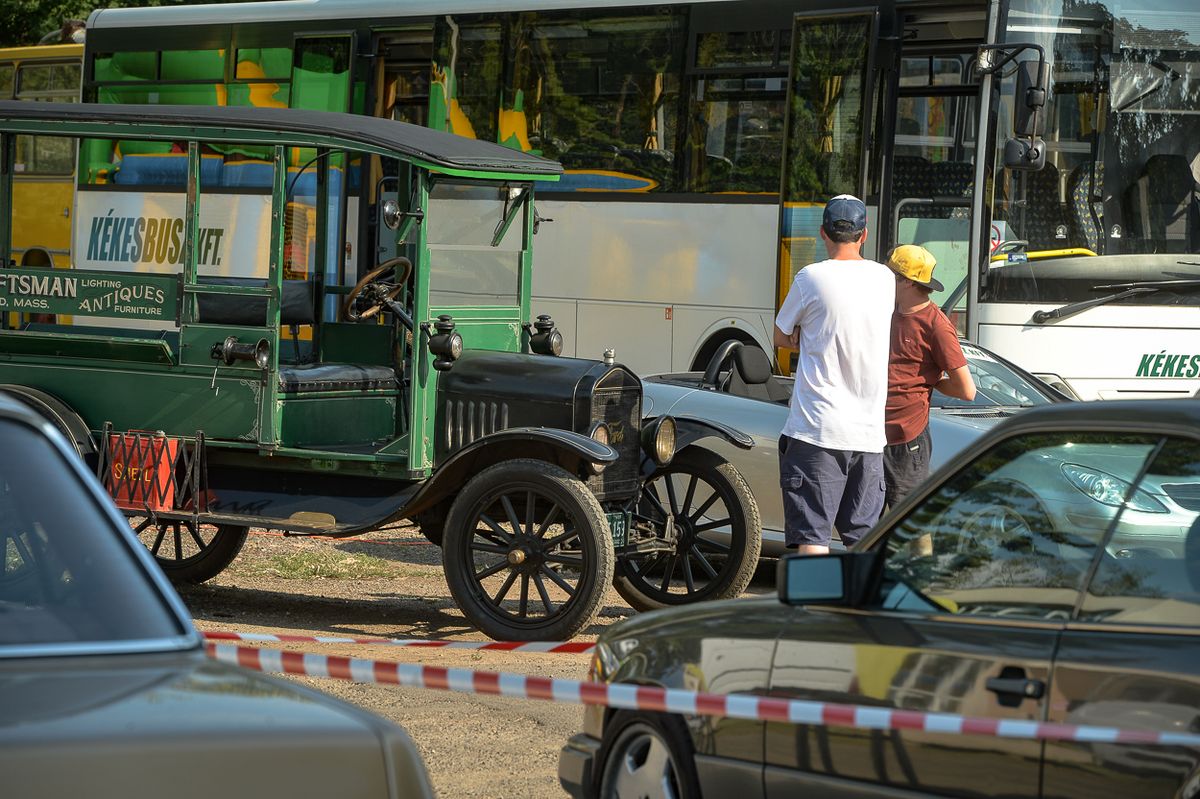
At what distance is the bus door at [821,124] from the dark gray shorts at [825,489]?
274 inches

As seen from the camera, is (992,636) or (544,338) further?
(544,338)

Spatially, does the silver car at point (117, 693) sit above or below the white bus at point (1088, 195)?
below

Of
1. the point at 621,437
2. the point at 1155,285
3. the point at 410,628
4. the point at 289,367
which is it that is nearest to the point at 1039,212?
the point at 1155,285

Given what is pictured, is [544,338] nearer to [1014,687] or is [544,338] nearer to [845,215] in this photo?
[845,215]

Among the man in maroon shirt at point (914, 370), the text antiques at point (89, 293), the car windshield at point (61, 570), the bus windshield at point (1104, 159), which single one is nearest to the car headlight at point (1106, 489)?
the car windshield at point (61, 570)

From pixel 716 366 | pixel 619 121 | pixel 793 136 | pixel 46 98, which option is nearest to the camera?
pixel 716 366

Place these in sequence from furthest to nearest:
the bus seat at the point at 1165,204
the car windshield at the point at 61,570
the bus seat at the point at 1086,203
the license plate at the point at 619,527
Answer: the bus seat at the point at 1086,203 < the bus seat at the point at 1165,204 < the license plate at the point at 619,527 < the car windshield at the point at 61,570

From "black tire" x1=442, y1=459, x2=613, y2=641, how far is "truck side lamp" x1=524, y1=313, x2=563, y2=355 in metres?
1.47

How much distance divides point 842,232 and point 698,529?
92.6 inches

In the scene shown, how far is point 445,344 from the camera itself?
9023 millimetres

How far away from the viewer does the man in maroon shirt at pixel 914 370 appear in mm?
7891

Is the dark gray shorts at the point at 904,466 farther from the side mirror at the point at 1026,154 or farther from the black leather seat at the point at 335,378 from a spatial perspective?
the side mirror at the point at 1026,154

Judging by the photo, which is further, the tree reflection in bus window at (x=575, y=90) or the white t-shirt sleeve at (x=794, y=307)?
the tree reflection in bus window at (x=575, y=90)

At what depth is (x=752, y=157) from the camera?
48.6 feet
